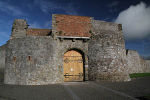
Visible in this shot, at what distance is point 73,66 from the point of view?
10117mm

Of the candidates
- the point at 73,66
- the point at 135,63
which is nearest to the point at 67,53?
the point at 73,66

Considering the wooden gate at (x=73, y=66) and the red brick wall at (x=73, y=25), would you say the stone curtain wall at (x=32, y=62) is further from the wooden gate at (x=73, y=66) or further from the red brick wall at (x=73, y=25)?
the red brick wall at (x=73, y=25)

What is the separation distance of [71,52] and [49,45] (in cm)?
209

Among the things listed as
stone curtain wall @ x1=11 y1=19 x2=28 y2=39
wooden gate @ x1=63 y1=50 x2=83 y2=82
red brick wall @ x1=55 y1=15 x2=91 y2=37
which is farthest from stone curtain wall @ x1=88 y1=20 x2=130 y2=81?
stone curtain wall @ x1=11 y1=19 x2=28 y2=39

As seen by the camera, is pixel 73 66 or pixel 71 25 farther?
pixel 71 25

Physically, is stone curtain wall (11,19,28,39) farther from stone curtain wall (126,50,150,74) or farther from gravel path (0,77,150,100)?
stone curtain wall (126,50,150,74)

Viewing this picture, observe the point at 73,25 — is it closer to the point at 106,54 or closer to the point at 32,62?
the point at 106,54

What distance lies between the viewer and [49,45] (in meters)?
9.58

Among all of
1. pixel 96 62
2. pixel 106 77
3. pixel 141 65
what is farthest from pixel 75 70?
pixel 141 65

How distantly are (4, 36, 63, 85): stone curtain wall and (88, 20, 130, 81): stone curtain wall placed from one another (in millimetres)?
3211

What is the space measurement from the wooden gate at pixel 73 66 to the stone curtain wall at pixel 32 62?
2.30ft

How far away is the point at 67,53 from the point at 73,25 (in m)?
2.70

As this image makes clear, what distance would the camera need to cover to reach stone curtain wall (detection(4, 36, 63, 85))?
29.2 feet

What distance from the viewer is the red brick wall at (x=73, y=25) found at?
1025 centimetres
